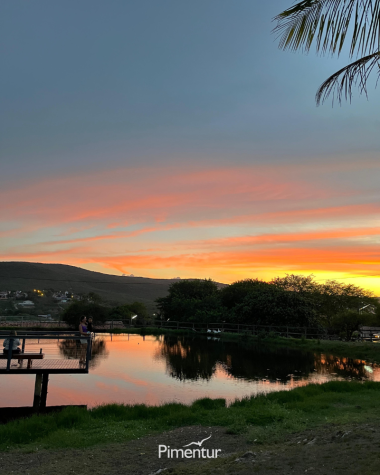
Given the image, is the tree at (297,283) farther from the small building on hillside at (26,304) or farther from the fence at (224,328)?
the small building on hillside at (26,304)

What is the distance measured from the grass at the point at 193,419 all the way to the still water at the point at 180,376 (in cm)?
229

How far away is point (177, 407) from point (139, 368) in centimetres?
998

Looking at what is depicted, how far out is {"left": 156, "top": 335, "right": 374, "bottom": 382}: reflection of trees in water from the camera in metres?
19.2

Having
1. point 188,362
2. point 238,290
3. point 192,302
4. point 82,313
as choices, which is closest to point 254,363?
point 188,362

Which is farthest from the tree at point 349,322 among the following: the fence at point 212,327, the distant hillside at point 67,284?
the distant hillside at point 67,284

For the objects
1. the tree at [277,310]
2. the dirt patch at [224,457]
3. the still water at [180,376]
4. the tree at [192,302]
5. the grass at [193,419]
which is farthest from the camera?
the tree at [192,302]

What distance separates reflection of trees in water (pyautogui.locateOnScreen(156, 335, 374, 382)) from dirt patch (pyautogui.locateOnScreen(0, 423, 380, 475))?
33.5 feet

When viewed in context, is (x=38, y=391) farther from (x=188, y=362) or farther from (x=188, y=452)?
(x=188, y=362)

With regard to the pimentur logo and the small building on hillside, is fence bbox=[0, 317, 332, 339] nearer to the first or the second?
the small building on hillside

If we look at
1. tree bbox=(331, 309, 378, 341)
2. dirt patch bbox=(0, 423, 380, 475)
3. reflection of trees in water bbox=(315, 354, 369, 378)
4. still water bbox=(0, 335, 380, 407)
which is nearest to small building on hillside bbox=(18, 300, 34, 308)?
still water bbox=(0, 335, 380, 407)

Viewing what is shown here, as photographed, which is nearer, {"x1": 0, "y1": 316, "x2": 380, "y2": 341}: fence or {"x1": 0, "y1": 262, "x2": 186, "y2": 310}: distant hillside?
{"x1": 0, "y1": 316, "x2": 380, "y2": 341}: fence

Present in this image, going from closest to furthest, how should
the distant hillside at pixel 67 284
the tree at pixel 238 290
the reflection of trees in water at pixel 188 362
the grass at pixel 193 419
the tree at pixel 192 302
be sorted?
the grass at pixel 193 419
the reflection of trees in water at pixel 188 362
the tree at pixel 192 302
the tree at pixel 238 290
the distant hillside at pixel 67 284

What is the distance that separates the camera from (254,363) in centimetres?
2288

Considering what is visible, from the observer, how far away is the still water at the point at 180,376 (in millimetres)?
14133
